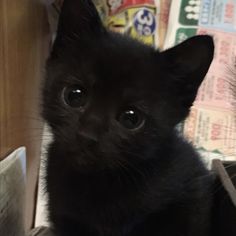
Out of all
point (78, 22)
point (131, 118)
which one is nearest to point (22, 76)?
point (78, 22)

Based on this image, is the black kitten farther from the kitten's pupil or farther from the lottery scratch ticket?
the lottery scratch ticket

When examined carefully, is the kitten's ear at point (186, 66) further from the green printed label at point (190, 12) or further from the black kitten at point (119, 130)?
the green printed label at point (190, 12)

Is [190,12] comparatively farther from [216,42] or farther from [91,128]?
[91,128]

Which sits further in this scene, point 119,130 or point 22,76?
point 22,76

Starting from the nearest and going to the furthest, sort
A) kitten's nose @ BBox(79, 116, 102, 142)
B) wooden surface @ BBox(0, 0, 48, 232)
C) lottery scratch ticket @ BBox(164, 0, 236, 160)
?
kitten's nose @ BBox(79, 116, 102, 142)
wooden surface @ BBox(0, 0, 48, 232)
lottery scratch ticket @ BBox(164, 0, 236, 160)

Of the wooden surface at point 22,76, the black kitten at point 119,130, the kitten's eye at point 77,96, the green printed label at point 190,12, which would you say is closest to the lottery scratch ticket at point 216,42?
the green printed label at point 190,12

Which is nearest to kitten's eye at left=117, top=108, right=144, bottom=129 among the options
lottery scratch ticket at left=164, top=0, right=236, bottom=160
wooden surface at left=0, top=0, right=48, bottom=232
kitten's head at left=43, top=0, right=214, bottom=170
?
kitten's head at left=43, top=0, right=214, bottom=170

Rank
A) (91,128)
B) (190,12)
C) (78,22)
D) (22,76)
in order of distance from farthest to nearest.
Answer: (190,12) < (22,76) < (78,22) < (91,128)

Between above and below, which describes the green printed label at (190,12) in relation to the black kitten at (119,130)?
above
